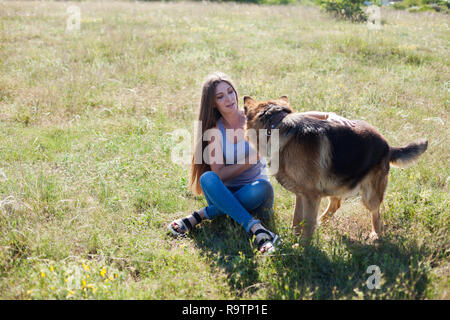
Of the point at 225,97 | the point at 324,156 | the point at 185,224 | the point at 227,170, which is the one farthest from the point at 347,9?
the point at 185,224

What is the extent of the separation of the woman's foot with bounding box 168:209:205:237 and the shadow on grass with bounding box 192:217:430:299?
36cm

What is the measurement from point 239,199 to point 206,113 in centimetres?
104

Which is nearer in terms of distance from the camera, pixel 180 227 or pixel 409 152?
pixel 409 152

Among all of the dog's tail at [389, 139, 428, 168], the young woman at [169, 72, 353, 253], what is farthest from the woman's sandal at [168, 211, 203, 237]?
the dog's tail at [389, 139, 428, 168]

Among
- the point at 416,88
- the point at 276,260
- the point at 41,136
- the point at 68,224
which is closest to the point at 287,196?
the point at 276,260

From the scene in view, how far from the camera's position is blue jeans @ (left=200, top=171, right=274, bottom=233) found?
3.56 meters

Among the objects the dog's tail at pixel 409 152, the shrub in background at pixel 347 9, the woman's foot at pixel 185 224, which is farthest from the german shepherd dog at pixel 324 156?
the shrub in background at pixel 347 9

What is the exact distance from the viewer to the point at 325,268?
120 inches

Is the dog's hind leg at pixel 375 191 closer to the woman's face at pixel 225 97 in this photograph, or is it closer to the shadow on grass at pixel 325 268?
the shadow on grass at pixel 325 268

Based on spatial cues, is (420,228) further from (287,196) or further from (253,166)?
(253,166)

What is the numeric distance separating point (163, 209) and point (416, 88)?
238 inches

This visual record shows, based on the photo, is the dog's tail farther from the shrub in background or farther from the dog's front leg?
the shrub in background

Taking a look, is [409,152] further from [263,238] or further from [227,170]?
[227,170]

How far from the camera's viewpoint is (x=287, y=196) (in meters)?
4.37
